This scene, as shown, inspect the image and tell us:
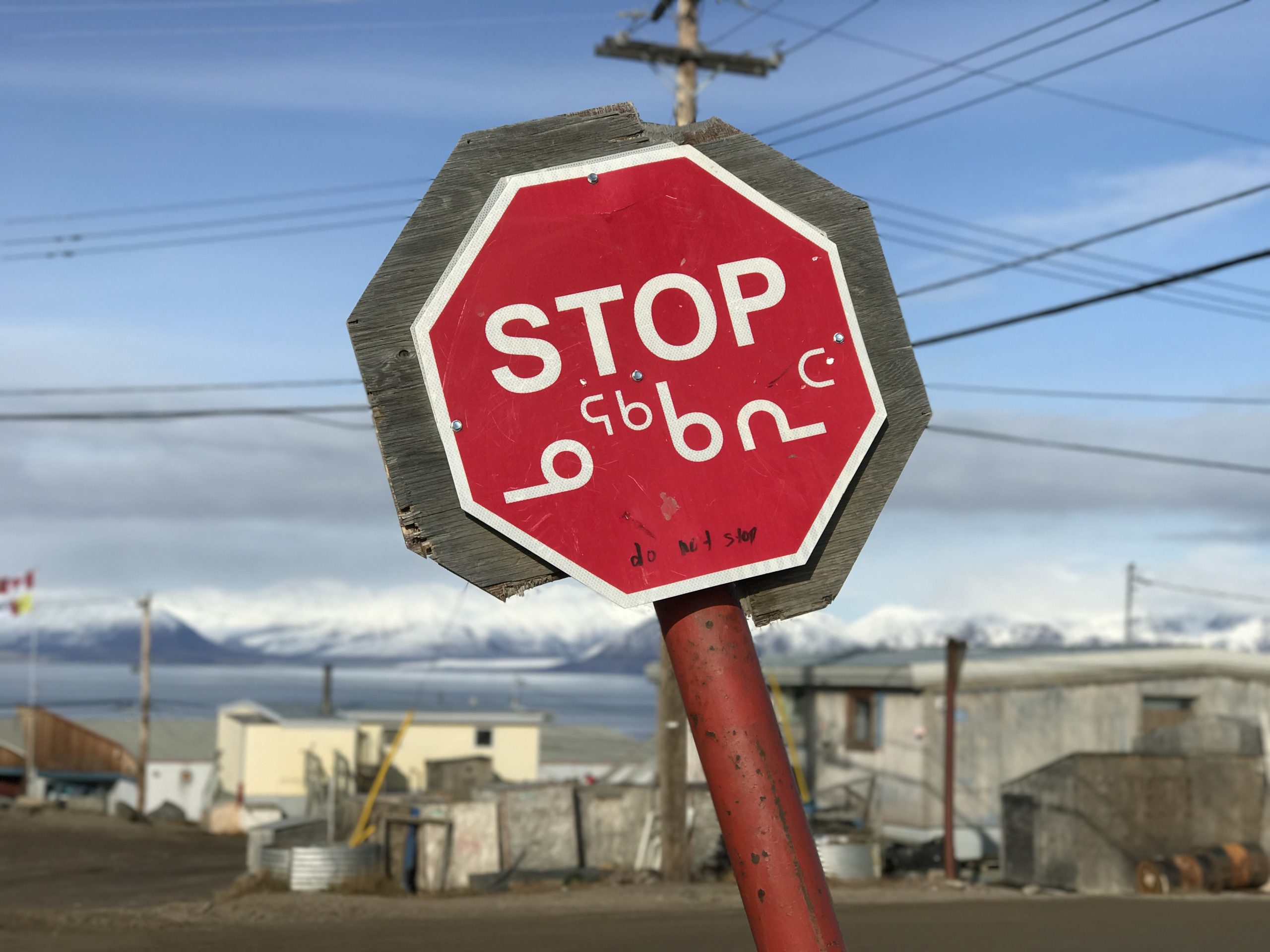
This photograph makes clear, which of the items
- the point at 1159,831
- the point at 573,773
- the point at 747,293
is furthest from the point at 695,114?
the point at 573,773

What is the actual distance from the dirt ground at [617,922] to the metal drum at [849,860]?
230 cm

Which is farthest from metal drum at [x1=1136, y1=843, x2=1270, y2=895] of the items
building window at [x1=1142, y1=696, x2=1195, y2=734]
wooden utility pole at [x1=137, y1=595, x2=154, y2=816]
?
wooden utility pole at [x1=137, y1=595, x2=154, y2=816]

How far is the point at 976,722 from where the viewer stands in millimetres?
26109

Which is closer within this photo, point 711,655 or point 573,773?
point 711,655

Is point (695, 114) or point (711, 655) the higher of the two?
point (695, 114)

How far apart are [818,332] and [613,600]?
66 cm

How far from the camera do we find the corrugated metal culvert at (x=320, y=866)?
21.5 m

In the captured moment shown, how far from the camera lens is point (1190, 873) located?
59.8 ft

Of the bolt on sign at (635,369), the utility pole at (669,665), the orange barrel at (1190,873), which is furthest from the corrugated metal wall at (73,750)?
the bolt on sign at (635,369)

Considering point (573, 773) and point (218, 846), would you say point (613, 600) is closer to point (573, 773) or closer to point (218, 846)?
point (218, 846)

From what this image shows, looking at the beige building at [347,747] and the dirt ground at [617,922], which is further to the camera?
the beige building at [347,747]

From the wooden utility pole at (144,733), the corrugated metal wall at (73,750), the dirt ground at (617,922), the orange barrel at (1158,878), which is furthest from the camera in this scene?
the corrugated metal wall at (73,750)

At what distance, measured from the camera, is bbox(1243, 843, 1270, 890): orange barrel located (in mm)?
18688

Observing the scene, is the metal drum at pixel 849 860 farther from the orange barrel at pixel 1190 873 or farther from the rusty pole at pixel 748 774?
the rusty pole at pixel 748 774
